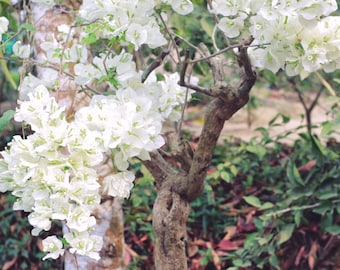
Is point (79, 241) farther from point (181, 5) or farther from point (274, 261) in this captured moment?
point (274, 261)

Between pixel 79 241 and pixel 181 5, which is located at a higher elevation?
pixel 181 5

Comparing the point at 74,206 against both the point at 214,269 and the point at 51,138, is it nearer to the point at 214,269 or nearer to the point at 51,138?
the point at 51,138

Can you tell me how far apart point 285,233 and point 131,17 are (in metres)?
1.41

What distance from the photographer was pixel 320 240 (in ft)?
8.63

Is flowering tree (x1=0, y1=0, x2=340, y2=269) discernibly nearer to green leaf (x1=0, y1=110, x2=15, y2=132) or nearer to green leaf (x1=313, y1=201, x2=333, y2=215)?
green leaf (x1=0, y1=110, x2=15, y2=132)

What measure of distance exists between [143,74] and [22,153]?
491mm

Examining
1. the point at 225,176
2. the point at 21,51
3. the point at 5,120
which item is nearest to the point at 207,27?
the point at 225,176

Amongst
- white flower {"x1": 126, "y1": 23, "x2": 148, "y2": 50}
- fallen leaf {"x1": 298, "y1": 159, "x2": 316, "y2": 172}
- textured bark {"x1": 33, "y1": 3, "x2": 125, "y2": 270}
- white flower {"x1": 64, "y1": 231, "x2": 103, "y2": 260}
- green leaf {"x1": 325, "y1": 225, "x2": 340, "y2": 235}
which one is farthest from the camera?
fallen leaf {"x1": 298, "y1": 159, "x2": 316, "y2": 172}

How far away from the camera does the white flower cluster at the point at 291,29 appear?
3.76ft

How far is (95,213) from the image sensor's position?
6.54ft

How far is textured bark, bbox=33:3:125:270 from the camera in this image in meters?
2.00

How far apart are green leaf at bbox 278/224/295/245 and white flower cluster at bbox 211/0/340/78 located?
1277 millimetres

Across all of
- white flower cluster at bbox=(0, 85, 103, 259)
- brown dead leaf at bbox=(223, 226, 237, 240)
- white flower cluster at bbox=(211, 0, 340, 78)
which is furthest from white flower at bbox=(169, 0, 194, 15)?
brown dead leaf at bbox=(223, 226, 237, 240)

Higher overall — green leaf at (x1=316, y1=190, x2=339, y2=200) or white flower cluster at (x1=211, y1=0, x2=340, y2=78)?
white flower cluster at (x1=211, y1=0, x2=340, y2=78)
